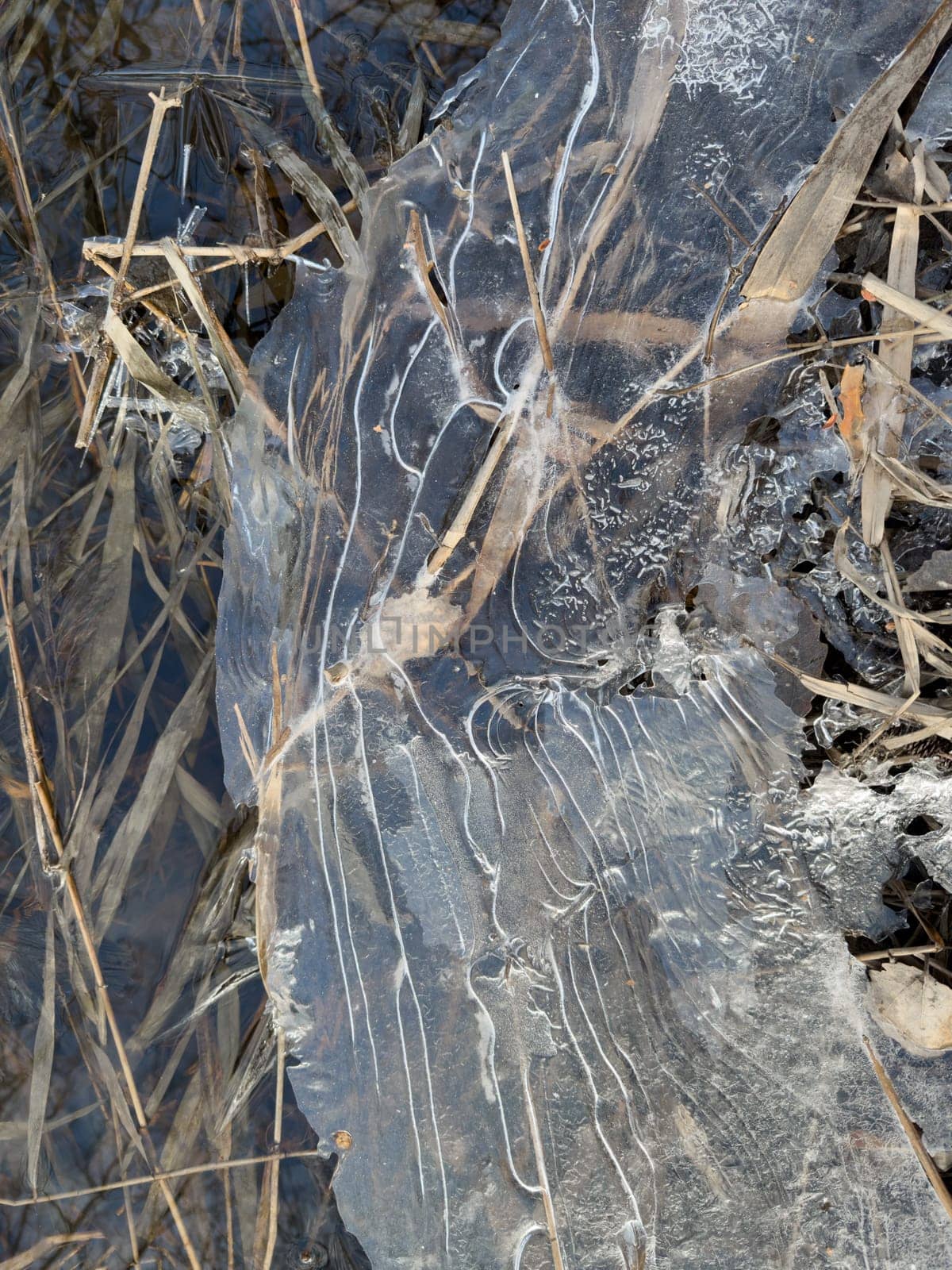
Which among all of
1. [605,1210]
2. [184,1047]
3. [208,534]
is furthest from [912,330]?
[184,1047]

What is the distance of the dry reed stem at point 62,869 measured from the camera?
169cm

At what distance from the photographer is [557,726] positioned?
1460 millimetres

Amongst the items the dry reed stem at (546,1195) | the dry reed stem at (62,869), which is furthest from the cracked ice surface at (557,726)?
the dry reed stem at (62,869)

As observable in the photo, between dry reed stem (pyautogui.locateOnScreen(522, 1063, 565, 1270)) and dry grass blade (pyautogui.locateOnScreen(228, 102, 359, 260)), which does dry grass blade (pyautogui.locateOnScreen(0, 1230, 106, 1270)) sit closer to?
dry reed stem (pyautogui.locateOnScreen(522, 1063, 565, 1270))

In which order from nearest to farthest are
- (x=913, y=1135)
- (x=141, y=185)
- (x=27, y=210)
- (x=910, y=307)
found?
(x=910, y=307) < (x=913, y=1135) < (x=141, y=185) < (x=27, y=210)

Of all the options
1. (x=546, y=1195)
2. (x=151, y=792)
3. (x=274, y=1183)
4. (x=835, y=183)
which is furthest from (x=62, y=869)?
(x=835, y=183)

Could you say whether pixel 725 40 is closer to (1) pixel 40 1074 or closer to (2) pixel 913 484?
(2) pixel 913 484

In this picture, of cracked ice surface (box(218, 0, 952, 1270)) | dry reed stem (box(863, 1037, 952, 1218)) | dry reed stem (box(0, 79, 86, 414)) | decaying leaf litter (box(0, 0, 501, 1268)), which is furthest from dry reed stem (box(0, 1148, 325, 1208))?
dry reed stem (box(0, 79, 86, 414))

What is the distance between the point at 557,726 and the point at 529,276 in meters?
0.80

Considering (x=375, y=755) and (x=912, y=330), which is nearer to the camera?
(x=912, y=330)

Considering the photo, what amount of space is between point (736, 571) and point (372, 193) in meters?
0.94

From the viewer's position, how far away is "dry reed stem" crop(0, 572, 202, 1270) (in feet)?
5.53

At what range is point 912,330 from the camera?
4.39 feet

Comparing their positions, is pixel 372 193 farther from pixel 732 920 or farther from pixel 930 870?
pixel 930 870
